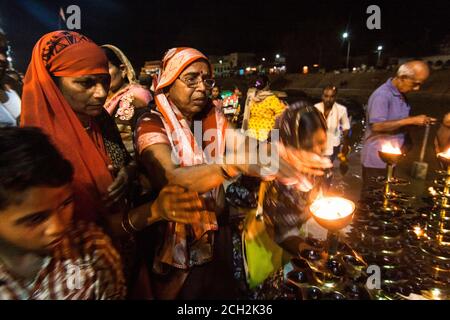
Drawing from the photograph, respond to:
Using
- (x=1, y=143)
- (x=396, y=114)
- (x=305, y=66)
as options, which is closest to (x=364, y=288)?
(x=1, y=143)

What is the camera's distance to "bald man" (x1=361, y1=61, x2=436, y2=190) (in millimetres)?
2891

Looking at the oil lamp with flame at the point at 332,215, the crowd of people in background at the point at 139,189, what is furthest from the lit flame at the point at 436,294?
the crowd of people in background at the point at 139,189

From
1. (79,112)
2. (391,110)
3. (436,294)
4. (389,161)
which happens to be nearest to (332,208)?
(436,294)

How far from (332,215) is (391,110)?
2319 millimetres

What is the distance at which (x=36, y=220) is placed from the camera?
100cm

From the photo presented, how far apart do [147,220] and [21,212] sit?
48cm

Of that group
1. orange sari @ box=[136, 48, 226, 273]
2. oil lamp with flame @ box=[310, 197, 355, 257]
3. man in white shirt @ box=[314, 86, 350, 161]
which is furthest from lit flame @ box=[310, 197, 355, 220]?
man in white shirt @ box=[314, 86, 350, 161]

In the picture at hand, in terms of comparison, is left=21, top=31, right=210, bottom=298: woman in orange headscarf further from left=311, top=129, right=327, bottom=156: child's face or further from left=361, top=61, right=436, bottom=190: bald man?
left=361, top=61, right=436, bottom=190: bald man

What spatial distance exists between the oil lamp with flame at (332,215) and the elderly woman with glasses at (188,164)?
0.21 meters

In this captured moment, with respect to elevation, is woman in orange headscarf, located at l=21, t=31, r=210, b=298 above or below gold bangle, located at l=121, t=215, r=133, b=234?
above

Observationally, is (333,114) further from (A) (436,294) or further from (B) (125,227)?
(B) (125,227)

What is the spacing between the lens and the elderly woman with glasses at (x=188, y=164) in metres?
1.39

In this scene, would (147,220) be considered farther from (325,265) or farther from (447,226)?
(447,226)

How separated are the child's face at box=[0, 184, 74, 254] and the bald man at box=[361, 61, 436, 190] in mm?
2791
